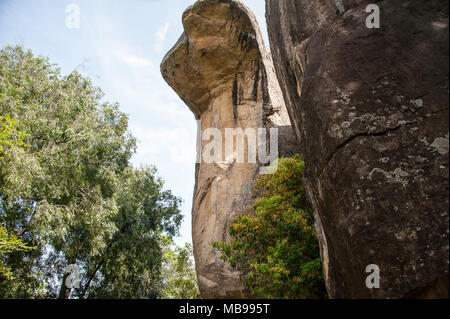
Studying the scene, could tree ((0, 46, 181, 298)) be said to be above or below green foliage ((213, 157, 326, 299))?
above

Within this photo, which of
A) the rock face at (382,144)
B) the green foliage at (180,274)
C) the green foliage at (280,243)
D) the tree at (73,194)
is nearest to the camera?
the rock face at (382,144)

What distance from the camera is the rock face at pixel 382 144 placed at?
11.8 feet

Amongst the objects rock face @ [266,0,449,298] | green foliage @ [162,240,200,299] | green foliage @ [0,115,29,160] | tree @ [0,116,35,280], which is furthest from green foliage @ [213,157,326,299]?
green foliage @ [162,240,200,299]

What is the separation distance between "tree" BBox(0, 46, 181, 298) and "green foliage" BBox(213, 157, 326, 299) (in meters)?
6.93

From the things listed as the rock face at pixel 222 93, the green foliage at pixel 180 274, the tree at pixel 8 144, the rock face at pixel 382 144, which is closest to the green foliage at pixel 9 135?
the tree at pixel 8 144

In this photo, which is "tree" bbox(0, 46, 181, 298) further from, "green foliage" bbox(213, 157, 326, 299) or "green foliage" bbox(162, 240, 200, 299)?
"green foliage" bbox(213, 157, 326, 299)

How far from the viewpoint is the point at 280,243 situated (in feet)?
23.3

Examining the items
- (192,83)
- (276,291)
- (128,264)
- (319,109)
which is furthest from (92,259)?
(319,109)

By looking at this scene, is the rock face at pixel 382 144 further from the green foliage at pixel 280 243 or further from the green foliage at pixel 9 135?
the green foliage at pixel 9 135

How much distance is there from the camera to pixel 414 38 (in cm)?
447

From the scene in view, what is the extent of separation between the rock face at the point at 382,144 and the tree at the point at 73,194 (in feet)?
30.1

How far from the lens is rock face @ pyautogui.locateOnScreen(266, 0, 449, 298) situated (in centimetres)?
361

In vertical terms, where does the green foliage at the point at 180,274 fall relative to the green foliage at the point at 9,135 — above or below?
below

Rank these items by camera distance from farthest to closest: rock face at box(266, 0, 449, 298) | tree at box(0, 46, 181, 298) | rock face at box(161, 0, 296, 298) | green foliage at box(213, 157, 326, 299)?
tree at box(0, 46, 181, 298) < rock face at box(161, 0, 296, 298) < green foliage at box(213, 157, 326, 299) < rock face at box(266, 0, 449, 298)
